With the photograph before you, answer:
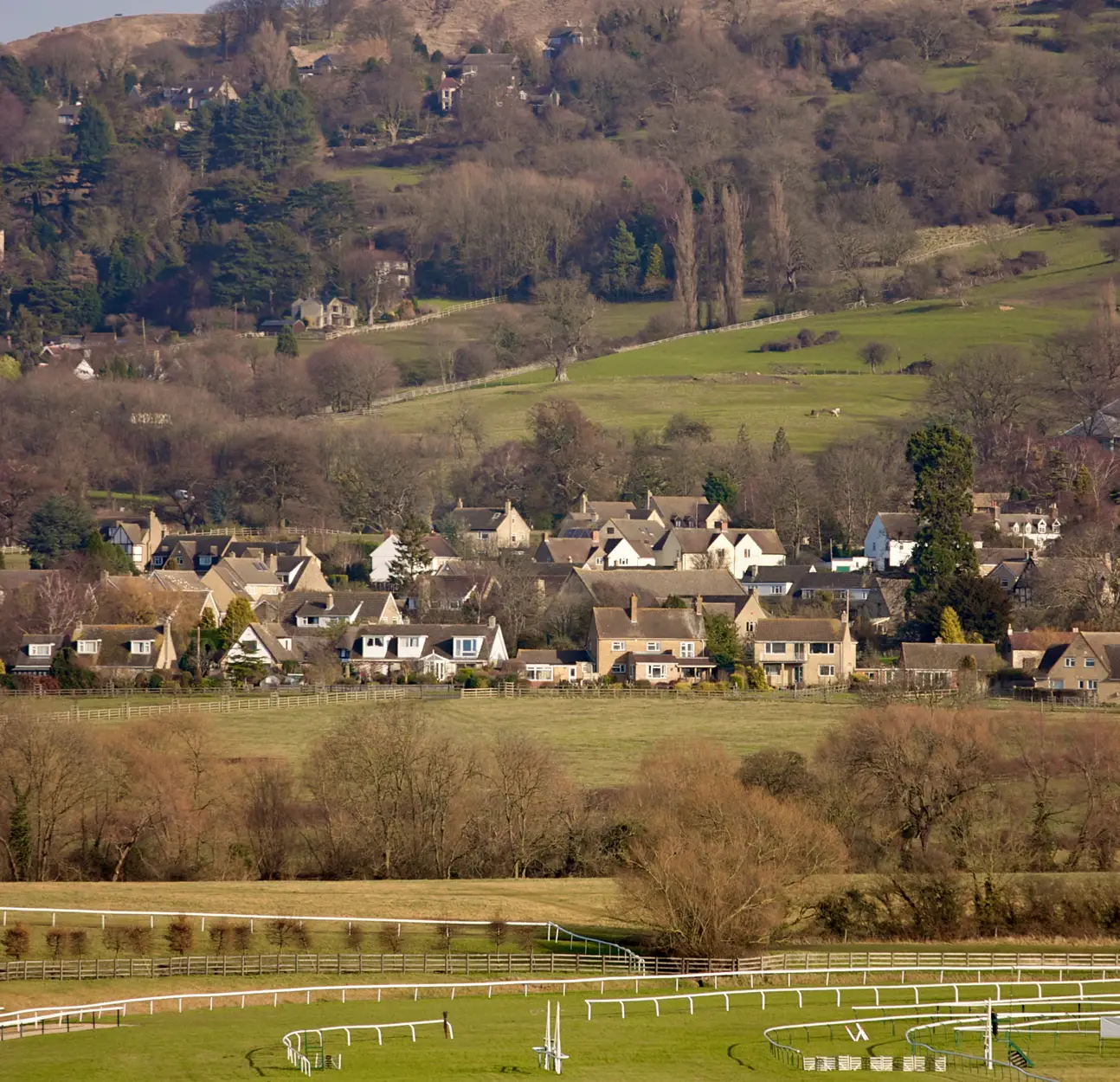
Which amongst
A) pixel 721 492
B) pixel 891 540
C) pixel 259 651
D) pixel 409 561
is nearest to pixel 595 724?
pixel 259 651

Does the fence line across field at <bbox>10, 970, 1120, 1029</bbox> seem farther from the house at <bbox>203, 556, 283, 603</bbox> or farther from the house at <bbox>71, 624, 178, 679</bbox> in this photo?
the house at <bbox>203, 556, 283, 603</bbox>

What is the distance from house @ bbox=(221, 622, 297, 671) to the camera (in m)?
76.9

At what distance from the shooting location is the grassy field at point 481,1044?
107 ft

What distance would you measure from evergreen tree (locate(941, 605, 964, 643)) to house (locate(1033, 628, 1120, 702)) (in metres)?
4.48

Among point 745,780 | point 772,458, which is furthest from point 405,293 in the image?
point 745,780

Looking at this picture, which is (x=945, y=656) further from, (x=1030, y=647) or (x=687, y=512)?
(x=687, y=512)

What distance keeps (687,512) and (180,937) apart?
210ft

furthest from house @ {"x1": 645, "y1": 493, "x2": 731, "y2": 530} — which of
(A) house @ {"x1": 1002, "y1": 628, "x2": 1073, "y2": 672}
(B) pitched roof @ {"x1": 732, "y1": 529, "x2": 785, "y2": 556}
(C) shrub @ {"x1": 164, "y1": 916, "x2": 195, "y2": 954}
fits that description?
(C) shrub @ {"x1": 164, "y1": 916, "x2": 195, "y2": 954}

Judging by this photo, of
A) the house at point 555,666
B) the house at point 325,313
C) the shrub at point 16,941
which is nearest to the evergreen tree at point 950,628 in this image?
the house at point 555,666

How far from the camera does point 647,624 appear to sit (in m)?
79.6

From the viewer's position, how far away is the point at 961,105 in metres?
183

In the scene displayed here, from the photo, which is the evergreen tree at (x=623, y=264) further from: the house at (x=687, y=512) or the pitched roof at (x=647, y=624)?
Result: the pitched roof at (x=647, y=624)

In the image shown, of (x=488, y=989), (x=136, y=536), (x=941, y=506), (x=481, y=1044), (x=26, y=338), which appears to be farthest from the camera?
(x=26, y=338)

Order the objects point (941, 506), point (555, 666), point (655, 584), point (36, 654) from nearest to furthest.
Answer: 1. point (36, 654)
2. point (555, 666)
3. point (655, 584)
4. point (941, 506)
